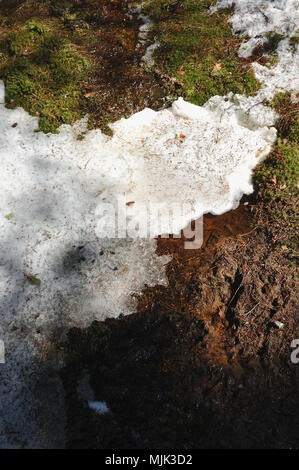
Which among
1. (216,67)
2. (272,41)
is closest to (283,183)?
(216,67)

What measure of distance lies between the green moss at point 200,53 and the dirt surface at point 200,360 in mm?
3449

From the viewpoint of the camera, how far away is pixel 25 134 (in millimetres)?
6246

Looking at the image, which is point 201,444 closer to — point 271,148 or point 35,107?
point 271,148

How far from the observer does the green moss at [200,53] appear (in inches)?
261

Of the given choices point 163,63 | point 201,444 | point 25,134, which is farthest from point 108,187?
point 201,444

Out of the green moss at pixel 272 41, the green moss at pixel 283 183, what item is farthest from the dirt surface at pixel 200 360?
the green moss at pixel 272 41

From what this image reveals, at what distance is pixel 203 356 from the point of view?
440 cm

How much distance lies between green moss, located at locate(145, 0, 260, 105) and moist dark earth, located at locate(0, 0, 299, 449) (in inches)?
116

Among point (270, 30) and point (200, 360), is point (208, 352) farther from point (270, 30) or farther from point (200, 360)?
point (270, 30)

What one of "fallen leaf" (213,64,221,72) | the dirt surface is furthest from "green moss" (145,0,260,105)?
the dirt surface

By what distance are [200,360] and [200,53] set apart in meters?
6.41

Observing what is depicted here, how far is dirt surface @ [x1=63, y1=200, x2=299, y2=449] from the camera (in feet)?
12.8

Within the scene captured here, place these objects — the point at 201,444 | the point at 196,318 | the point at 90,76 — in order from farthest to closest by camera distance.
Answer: the point at 90,76
the point at 196,318
the point at 201,444

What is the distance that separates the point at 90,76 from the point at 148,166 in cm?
262
